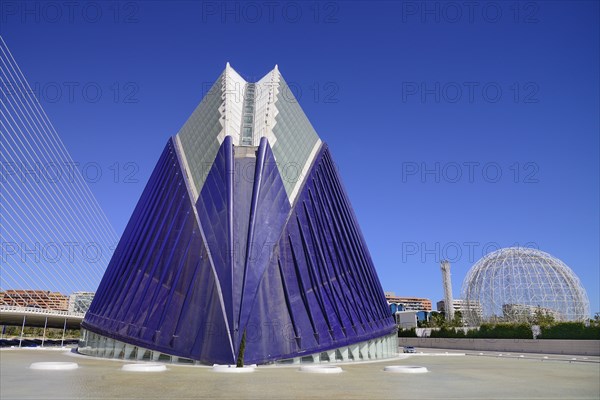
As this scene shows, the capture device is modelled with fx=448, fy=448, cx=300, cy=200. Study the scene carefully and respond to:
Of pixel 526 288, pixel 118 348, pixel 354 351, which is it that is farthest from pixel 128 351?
pixel 526 288

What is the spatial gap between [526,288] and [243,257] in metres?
50.6

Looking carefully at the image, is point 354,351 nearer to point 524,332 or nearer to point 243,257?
point 243,257

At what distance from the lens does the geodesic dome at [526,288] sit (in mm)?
63219

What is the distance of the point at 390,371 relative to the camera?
2220cm

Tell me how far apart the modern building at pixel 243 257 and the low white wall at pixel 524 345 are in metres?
21.0

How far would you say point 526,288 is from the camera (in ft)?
210

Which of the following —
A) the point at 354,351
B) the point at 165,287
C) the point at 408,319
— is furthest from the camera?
the point at 408,319

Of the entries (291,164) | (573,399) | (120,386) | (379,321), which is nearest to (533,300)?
(379,321)

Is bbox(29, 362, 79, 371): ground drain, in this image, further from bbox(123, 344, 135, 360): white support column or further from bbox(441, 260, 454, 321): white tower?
bbox(441, 260, 454, 321): white tower

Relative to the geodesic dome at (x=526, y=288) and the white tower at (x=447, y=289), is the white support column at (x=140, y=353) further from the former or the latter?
the white tower at (x=447, y=289)

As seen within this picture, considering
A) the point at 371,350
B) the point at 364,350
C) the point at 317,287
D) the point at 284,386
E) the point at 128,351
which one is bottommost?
the point at 128,351

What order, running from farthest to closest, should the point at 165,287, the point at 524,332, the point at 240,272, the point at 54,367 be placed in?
the point at 524,332 < the point at 165,287 < the point at 240,272 < the point at 54,367

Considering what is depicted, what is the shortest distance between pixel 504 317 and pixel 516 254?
31.4ft

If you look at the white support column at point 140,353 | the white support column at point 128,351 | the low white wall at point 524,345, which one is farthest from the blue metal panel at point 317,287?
the low white wall at point 524,345
